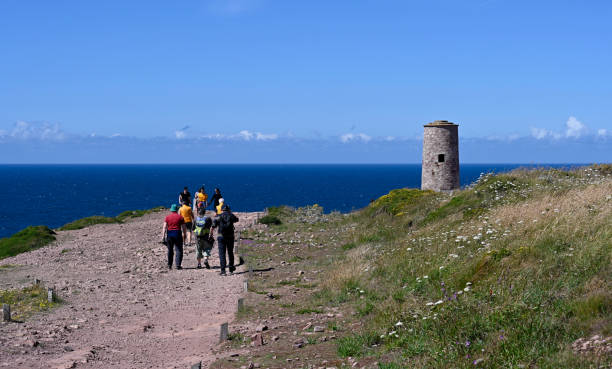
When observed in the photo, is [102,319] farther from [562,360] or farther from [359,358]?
[562,360]

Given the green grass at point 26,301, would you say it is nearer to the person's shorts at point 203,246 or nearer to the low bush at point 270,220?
the person's shorts at point 203,246

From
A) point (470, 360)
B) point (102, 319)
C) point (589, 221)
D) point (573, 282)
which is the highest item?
point (589, 221)

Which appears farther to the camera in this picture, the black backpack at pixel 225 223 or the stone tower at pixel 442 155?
the stone tower at pixel 442 155

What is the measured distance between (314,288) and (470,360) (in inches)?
312

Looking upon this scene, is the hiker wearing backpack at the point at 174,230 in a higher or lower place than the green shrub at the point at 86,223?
higher

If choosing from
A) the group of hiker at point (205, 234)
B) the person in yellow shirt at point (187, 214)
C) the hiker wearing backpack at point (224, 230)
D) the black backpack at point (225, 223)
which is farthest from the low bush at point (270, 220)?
the black backpack at point (225, 223)

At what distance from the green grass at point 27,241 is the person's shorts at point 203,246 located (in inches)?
519

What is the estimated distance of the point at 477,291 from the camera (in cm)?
998

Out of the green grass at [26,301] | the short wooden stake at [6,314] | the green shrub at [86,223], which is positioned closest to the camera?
the short wooden stake at [6,314]

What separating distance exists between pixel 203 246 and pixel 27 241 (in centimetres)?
1481

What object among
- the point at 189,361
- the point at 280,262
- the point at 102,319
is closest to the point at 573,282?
the point at 189,361

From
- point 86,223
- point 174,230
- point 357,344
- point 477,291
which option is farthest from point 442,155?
point 357,344

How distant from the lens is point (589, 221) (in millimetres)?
11625

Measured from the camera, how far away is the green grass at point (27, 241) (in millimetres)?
27998
